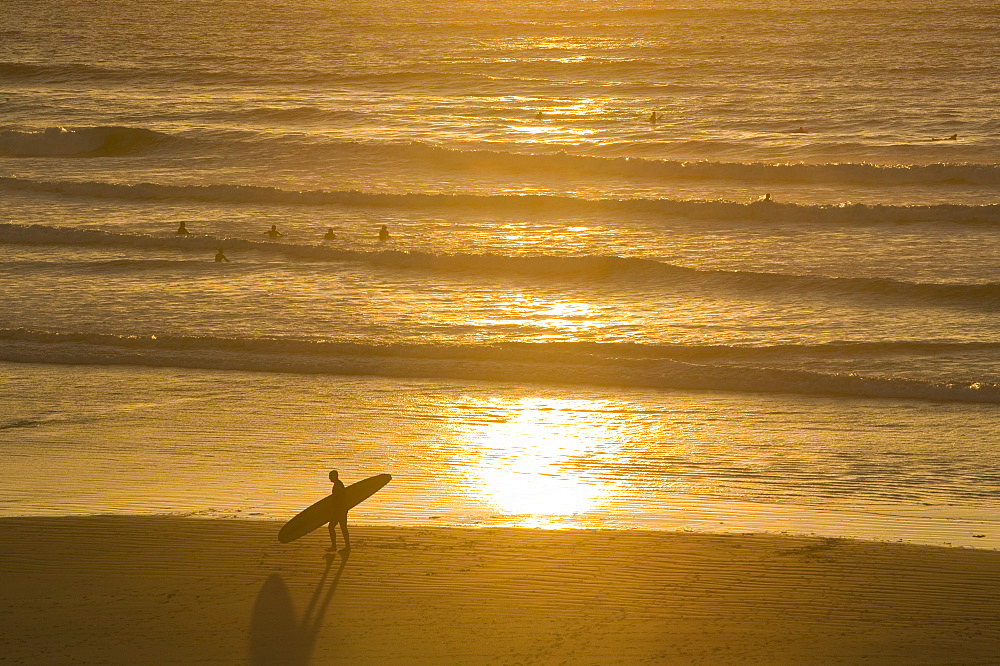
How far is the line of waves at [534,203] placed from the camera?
82.8 feet

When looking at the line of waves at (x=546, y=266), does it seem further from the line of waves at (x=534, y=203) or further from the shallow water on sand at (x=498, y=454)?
the shallow water on sand at (x=498, y=454)

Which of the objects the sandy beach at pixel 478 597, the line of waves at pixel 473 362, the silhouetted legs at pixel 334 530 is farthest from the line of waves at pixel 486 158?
the silhouetted legs at pixel 334 530

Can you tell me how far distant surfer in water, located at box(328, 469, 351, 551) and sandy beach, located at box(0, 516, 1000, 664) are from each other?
0.51ft

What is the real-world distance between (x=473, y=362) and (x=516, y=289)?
15.7 feet

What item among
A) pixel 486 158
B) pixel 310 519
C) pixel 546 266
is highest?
pixel 486 158

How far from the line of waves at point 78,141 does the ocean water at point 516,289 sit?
107mm

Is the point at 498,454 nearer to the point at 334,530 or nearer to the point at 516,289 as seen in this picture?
the point at 334,530

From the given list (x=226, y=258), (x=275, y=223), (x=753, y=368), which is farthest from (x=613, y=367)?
(x=275, y=223)

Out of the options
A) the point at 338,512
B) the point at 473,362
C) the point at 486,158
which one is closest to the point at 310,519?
the point at 338,512

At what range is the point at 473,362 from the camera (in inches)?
623

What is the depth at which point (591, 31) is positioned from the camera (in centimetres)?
5634

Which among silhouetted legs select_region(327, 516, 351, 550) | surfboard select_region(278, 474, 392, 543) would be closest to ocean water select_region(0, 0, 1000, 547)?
silhouetted legs select_region(327, 516, 351, 550)

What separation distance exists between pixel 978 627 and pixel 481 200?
67.0ft

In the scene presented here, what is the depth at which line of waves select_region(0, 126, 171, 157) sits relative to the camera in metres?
34.1
